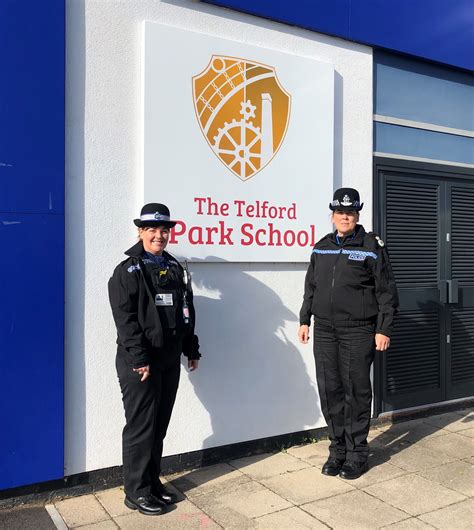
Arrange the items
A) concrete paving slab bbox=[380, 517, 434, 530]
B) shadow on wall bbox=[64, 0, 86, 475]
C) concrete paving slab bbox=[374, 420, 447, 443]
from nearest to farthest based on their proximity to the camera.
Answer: concrete paving slab bbox=[380, 517, 434, 530], shadow on wall bbox=[64, 0, 86, 475], concrete paving slab bbox=[374, 420, 447, 443]

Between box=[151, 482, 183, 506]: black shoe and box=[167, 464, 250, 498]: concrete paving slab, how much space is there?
14 cm

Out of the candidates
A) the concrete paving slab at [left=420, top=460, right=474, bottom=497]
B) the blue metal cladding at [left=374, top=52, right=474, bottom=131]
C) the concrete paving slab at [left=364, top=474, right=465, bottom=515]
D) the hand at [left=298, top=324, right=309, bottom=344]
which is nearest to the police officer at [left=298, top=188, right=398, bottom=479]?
the hand at [left=298, top=324, right=309, bottom=344]

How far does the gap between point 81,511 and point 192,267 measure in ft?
5.80

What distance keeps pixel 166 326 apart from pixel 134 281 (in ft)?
1.13

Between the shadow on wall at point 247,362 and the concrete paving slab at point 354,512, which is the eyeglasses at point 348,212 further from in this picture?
the concrete paving slab at point 354,512

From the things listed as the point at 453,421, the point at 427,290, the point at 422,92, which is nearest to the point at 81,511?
the point at 453,421

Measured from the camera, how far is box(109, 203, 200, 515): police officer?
3.31 metres

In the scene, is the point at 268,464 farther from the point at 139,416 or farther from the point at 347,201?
the point at 347,201

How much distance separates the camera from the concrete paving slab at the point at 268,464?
13.4ft

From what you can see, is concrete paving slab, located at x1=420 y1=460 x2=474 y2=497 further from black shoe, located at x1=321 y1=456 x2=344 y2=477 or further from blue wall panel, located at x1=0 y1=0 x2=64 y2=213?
blue wall panel, located at x1=0 y1=0 x2=64 y2=213

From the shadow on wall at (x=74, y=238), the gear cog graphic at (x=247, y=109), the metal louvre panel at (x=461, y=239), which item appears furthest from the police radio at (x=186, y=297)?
the metal louvre panel at (x=461, y=239)

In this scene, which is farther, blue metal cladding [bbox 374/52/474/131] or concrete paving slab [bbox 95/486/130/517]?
blue metal cladding [bbox 374/52/474/131]

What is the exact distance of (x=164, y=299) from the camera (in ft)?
11.2

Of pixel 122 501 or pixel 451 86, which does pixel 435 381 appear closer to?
pixel 451 86
